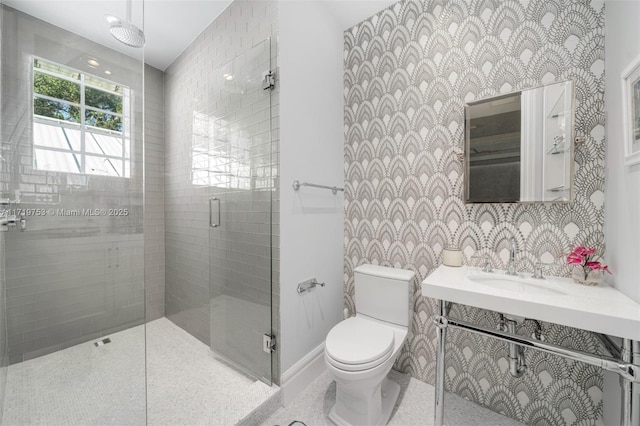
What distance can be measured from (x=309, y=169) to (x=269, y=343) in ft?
4.03

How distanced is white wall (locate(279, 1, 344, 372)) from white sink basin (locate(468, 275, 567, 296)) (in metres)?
1.04

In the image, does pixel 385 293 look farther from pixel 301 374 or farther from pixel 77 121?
pixel 77 121

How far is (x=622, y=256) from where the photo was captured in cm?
116

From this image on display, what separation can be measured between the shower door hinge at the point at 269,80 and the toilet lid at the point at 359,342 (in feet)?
5.41

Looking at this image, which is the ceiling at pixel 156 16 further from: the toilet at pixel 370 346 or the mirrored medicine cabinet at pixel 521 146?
the toilet at pixel 370 346

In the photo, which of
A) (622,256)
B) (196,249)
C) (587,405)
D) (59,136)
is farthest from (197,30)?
(587,405)

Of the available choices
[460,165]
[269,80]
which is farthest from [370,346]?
[269,80]

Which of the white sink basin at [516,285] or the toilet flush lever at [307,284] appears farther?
the toilet flush lever at [307,284]

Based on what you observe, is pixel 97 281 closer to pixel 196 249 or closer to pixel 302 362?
pixel 196 249

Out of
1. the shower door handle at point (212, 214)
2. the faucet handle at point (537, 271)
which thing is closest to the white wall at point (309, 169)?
the shower door handle at point (212, 214)

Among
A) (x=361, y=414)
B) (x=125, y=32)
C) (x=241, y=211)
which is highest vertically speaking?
(x=125, y=32)

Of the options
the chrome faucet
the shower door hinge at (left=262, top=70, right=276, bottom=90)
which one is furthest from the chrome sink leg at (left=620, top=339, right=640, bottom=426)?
the shower door hinge at (left=262, top=70, right=276, bottom=90)

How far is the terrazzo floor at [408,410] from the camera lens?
1.52 m

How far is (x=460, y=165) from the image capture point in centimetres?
170
